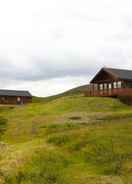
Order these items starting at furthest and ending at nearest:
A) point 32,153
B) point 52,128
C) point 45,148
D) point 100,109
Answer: point 100,109
point 52,128
point 45,148
point 32,153

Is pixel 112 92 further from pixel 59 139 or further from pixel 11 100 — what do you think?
pixel 11 100

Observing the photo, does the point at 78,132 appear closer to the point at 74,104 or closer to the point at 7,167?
the point at 7,167

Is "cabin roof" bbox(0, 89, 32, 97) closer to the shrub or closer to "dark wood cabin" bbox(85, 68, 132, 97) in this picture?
"dark wood cabin" bbox(85, 68, 132, 97)

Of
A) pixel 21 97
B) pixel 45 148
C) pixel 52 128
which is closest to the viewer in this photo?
pixel 45 148

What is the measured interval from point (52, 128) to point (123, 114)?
1202 centimetres

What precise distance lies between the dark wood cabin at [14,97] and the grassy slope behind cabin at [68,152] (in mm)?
57525

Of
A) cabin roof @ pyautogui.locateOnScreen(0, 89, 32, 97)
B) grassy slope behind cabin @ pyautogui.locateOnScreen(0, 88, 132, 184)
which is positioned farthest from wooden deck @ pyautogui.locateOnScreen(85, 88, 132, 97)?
cabin roof @ pyautogui.locateOnScreen(0, 89, 32, 97)

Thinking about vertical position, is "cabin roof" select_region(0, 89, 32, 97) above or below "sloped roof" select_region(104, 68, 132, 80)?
below

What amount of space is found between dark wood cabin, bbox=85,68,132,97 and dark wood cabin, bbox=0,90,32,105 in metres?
36.9

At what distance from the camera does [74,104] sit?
64875 millimetres

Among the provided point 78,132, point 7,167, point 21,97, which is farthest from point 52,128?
point 21,97

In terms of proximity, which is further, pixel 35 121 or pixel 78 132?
pixel 35 121

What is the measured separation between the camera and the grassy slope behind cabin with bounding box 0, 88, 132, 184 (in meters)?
25.0

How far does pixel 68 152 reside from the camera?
32219 millimetres
